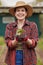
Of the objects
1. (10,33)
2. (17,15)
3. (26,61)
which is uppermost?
(17,15)

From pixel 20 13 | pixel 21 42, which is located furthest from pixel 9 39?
pixel 20 13

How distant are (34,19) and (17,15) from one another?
13421 mm

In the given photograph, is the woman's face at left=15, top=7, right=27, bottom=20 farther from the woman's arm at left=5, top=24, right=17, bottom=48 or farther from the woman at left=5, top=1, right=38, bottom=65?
the woman's arm at left=5, top=24, right=17, bottom=48

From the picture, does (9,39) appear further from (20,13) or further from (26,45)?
(20,13)

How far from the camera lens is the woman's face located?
3.90 m

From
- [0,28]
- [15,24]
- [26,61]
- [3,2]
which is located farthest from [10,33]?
[3,2]

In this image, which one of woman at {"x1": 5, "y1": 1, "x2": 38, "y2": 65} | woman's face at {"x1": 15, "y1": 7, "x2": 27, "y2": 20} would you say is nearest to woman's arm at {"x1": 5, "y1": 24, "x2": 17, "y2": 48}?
woman at {"x1": 5, "y1": 1, "x2": 38, "y2": 65}

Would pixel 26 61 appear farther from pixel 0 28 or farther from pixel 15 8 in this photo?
pixel 0 28

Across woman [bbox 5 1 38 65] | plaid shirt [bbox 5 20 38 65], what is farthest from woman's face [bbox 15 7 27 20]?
→ plaid shirt [bbox 5 20 38 65]

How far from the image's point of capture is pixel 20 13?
390cm

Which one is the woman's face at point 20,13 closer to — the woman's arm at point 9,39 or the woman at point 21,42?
the woman at point 21,42

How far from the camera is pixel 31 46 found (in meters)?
3.89

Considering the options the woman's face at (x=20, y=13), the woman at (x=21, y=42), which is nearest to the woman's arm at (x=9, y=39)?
the woman at (x=21, y=42)

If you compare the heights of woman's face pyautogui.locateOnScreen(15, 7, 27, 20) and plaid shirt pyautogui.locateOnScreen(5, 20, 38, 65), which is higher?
woman's face pyautogui.locateOnScreen(15, 7, 27, 20)
